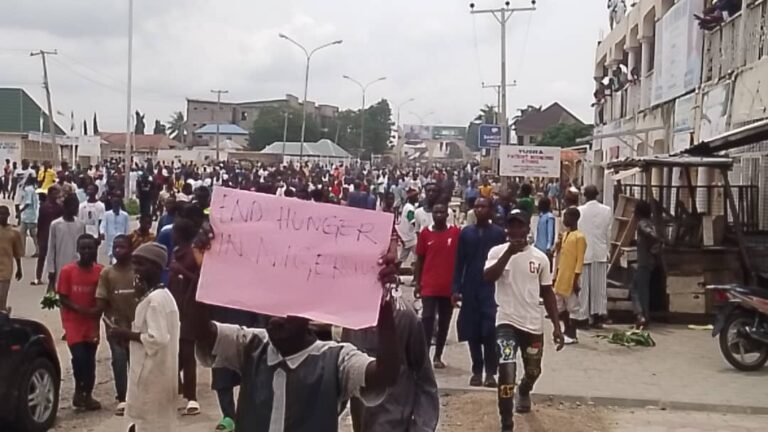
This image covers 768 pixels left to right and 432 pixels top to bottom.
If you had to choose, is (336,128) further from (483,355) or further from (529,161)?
(483,355)

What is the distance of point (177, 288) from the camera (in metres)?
7.04

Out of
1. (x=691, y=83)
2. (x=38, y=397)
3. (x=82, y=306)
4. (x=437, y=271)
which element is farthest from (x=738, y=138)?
(x=691, y=83)

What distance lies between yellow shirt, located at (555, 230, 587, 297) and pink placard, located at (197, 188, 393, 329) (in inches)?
328

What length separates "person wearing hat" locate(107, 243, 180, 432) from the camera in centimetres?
558

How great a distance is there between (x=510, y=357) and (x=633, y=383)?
9.46ft

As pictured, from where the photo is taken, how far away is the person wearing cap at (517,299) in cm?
737

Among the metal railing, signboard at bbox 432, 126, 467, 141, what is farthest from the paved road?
signboard at bbox 432, 126, 467, 141

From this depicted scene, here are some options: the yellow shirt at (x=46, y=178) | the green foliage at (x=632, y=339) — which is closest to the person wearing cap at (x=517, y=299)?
the green foliage at (x=632, y=339)

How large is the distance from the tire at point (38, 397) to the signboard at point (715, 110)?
12646 mm

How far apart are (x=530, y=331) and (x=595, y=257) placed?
212 inches

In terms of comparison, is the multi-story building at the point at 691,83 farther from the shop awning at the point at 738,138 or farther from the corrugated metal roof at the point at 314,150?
the corrugated metal roof at the point at 314,150

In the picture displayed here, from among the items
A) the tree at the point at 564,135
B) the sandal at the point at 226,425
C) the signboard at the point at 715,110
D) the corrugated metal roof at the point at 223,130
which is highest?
the corrugated metal roof at the point at 223,130

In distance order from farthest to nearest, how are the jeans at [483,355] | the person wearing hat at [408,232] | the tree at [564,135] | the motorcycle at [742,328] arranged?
the tree at [564,135] → the person wearing hat at [408,232] → the motorcycle at [742,328] → the jeans at [483,355]

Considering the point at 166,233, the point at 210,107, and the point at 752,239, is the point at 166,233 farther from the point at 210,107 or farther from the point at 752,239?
the point at 210,107
